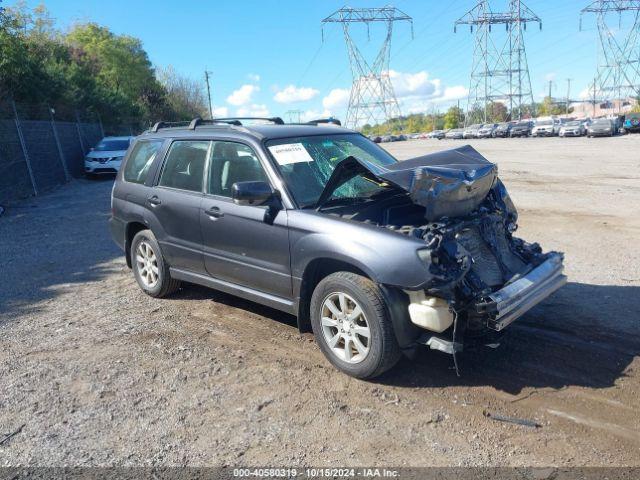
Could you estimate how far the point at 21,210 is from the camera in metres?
13.9

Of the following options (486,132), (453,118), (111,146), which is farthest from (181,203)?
(453,118)

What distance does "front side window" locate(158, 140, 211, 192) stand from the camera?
5.26m

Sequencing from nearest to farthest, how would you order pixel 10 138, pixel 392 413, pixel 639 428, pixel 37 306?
pixel 639 428, pixel 392 413, pixel 37 306, pixel 10 138

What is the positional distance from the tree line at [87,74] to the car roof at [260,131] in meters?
14.1

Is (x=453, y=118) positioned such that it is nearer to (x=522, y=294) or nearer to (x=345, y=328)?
(x=522, y=294)

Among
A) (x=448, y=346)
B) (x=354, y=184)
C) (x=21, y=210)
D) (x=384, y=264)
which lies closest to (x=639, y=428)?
(x=448, y=346)

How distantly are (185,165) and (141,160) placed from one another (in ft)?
3.22

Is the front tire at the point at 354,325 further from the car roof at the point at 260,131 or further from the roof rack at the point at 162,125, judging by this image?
the roof rack at the point at 162,125

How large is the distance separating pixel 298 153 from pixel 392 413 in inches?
95.0

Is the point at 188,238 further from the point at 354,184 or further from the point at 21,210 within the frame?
the point at 21,210

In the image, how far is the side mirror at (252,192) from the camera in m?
4.27

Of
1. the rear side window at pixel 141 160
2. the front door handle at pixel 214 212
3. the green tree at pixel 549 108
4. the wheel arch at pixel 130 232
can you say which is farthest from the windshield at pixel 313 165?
the green tree at pixel 549 108

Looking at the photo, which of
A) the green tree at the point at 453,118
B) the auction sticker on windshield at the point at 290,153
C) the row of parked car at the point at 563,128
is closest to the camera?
the auction sticker on windshield at the point at 290,153

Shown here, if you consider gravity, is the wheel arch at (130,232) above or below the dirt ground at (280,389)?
above
